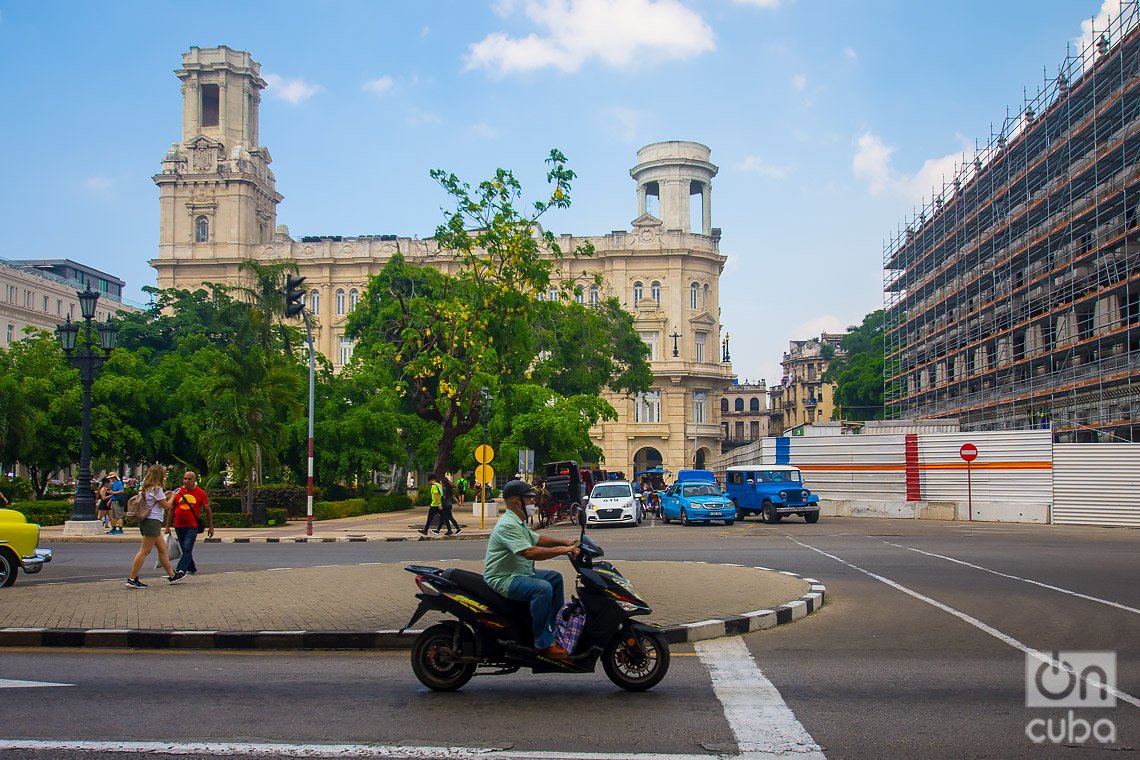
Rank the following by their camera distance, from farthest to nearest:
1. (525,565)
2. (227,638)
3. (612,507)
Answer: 1. (612,507)
2. (227,638)
3. (525,565)

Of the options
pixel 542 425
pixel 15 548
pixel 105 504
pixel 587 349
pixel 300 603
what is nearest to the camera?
pixel 300 603

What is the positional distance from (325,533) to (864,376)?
215 ft

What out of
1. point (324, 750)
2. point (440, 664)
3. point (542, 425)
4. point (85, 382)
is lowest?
point (324, 750)

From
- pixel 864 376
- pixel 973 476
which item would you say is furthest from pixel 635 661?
pixel 864 376

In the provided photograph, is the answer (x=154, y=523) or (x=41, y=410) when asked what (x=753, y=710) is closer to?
(x=154, y=523)

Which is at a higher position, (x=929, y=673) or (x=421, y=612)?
(x=421, y=612)

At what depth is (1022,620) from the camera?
1123 cm

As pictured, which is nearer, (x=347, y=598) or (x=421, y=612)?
(x=421, y=612)

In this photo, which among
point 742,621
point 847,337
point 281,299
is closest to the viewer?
point 742,621

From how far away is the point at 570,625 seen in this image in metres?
7.62

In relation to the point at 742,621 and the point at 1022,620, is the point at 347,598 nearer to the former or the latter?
the point at 742,621

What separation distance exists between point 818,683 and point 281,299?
143ft

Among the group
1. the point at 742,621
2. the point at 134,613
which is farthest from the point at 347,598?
the point at 742,621

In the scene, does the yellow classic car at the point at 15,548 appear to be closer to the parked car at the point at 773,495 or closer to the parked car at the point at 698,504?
the parked car at the point at 698,504
